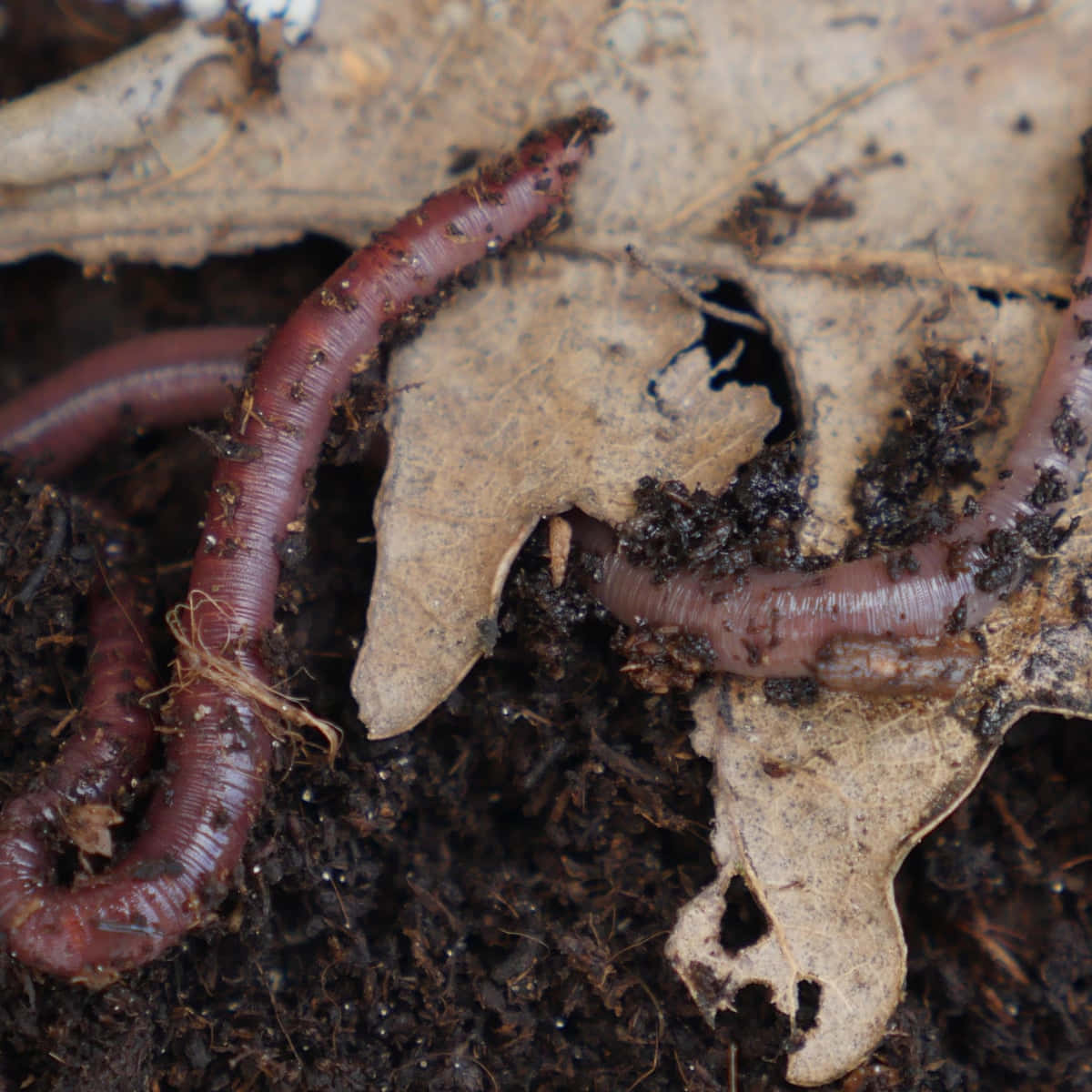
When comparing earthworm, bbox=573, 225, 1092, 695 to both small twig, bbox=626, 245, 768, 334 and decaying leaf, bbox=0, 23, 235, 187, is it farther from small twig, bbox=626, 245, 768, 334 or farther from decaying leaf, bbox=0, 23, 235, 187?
decaying leaf, bbox=0, 23, 235, 187

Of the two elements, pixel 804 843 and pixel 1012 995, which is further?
pixel 1012 995

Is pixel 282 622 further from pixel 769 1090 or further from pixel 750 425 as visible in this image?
pixel 769 1090

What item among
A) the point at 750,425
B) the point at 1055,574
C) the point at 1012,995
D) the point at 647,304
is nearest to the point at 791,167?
the point at 647,304

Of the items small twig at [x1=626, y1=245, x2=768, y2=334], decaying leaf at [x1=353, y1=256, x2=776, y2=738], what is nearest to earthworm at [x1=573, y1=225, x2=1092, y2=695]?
decaying leaf at [x1=353, y1=256, x2=776, y2=738]

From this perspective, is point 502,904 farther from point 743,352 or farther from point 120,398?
point 120,398

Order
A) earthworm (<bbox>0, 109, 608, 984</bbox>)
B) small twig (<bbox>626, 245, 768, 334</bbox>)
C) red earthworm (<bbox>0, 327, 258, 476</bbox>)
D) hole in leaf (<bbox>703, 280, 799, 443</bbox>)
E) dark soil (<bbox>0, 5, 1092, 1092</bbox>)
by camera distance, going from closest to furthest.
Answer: earthworm (<bbox>0, 109, 608, 984</bbox>) → dark soil (<bbox>0, 5, 1092, 1092</bbox>) → small twig (<bbox>626, 245, 768, 334</bbox>) → hole in leaf (<bbox>703, 280, 799, 443</bbox>) → red earthworm (<bbox>0, 327, 258, 476</bbox>)
